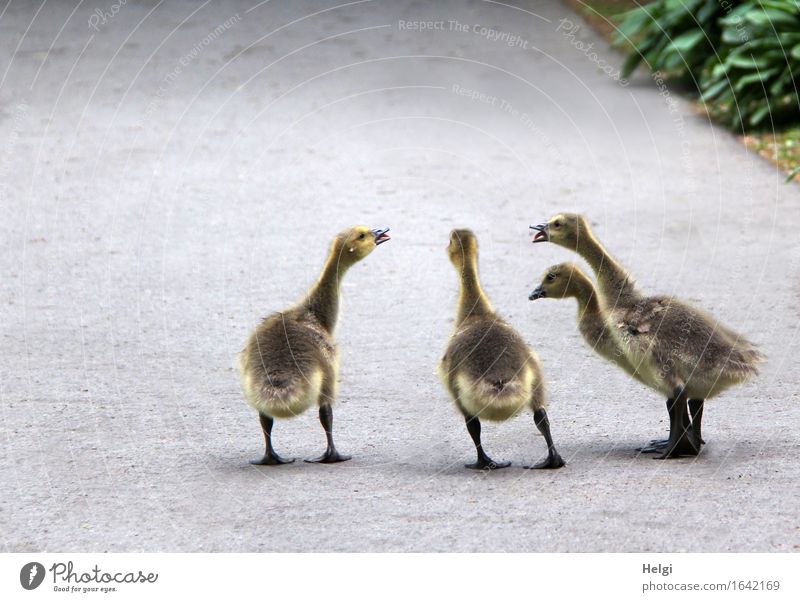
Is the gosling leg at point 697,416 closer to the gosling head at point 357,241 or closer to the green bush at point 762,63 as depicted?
the gosling head at point 357,241

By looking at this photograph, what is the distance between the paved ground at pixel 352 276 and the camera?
5.65m

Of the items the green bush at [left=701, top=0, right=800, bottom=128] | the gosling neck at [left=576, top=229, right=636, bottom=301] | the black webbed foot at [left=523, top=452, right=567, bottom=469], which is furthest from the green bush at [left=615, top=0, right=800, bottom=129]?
the black webbed foot at [left=523, top=452, right=567, bottom=469]

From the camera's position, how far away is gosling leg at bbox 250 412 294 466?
6.14 m

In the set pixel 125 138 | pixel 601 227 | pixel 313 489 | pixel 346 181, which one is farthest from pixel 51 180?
pixel 313 489

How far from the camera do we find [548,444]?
19.8 ft

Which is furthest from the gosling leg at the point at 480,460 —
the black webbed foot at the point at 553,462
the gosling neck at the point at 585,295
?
the gosling neck at the point at 585,295

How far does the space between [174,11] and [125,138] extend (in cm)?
905

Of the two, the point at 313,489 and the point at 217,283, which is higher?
the point at 217,283

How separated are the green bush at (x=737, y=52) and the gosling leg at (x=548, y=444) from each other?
28.3 feet

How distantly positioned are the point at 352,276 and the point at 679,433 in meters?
4.67

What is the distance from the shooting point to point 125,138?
14.8 meters

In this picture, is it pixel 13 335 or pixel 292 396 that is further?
pixel 13 335

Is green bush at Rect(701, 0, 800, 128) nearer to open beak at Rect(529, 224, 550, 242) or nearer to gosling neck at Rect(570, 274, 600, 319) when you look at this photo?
open beak at Rect(529, 224, 550, 242)
